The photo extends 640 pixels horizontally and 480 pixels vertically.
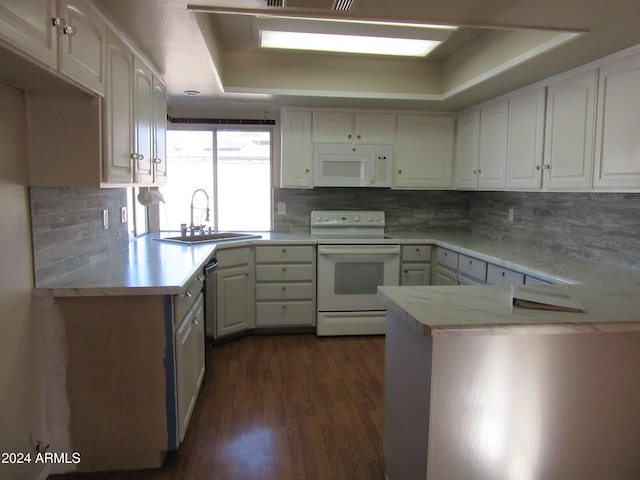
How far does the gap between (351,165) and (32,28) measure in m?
2.96

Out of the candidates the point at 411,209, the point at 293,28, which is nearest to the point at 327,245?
the point at 411,209

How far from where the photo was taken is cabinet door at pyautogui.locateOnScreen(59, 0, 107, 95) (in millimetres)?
1591

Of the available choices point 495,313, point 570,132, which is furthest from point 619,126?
point 495,313

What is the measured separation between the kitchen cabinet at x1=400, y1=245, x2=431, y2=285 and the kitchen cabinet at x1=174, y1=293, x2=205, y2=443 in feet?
6.13

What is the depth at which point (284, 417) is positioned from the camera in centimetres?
257

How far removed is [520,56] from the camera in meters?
2.63

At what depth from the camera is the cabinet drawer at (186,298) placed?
6.88ft

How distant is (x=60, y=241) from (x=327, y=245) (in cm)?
212

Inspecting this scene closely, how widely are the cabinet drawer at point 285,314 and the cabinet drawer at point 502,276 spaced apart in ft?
5.14

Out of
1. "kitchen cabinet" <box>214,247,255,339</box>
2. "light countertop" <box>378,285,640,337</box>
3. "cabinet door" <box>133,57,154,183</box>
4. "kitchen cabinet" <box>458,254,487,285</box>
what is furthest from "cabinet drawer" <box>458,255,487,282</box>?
"cabinet door" <box>133,57,154,183</box>

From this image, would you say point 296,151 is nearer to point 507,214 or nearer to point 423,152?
point 423,152

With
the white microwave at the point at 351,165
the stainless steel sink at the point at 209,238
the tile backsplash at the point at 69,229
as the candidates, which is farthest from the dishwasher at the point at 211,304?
the white microwave at the point at 351,165

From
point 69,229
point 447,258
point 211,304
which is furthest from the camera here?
point 447,258

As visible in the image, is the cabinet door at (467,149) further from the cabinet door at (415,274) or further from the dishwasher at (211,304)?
the dishwasher at (211,304)
